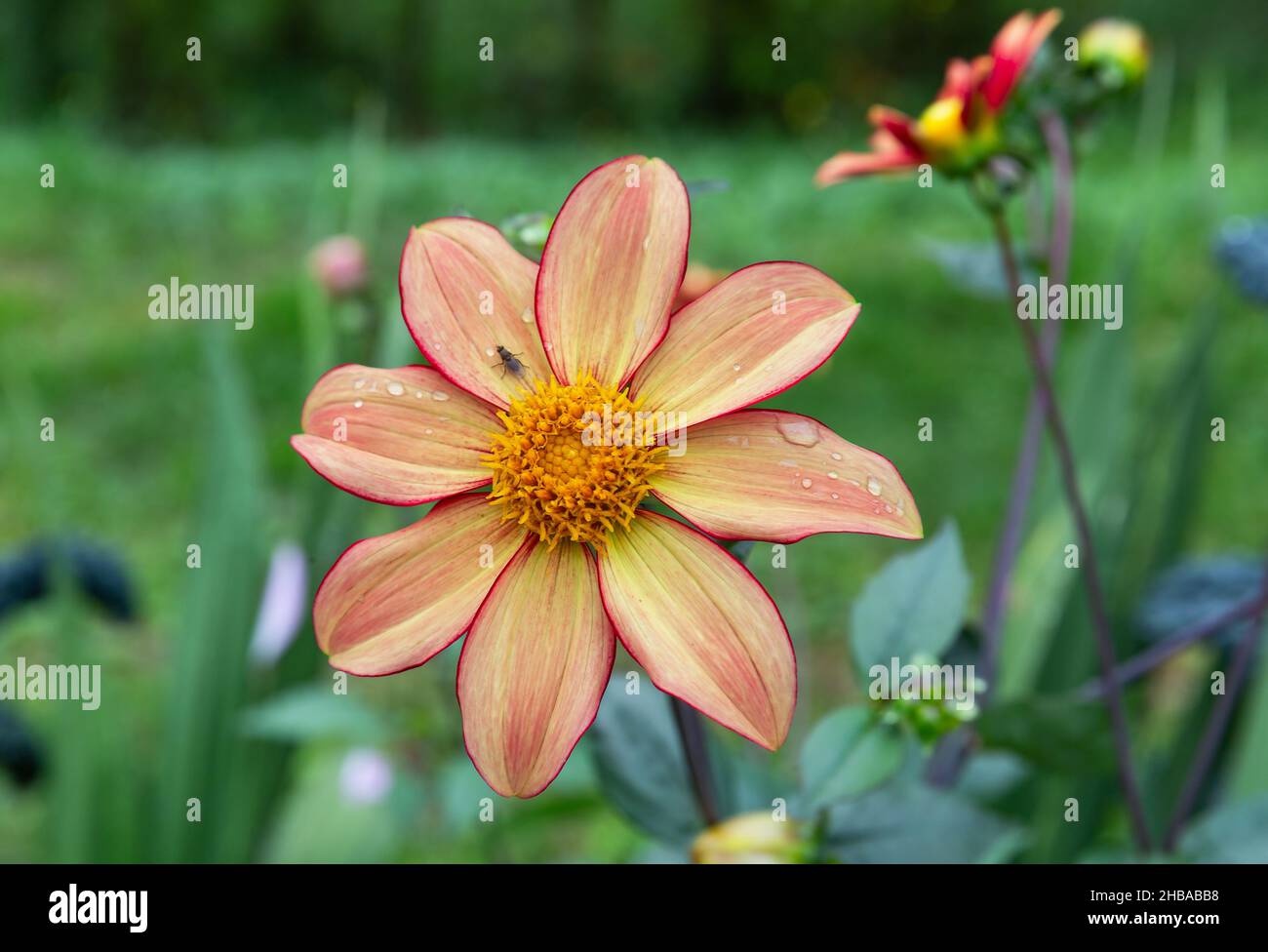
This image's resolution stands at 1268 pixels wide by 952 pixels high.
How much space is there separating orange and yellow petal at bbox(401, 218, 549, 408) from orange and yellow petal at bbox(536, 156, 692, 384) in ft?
0.03

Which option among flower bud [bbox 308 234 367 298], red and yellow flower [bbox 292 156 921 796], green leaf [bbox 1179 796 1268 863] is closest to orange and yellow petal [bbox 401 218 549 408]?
red and yellow flower [bbox 292 156 921 796]

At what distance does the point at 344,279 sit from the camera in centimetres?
61

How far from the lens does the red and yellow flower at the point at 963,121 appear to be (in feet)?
1.08

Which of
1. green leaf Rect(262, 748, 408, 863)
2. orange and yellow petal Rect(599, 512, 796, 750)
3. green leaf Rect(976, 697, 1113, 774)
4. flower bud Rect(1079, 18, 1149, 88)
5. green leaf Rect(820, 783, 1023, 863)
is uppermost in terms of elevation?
flower bud Rect(1079, 18, 1149, 88)

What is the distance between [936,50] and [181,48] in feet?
7.75

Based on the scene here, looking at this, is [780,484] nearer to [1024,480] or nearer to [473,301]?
[473,301]

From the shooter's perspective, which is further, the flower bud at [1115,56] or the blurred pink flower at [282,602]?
the blurred pink flower at [282,602]

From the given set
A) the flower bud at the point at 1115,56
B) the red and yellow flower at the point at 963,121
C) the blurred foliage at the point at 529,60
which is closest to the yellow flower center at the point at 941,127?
the red and yellow flower at the point at 963,121

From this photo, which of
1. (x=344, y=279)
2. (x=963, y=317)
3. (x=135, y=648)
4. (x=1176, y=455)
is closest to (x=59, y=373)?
(x=135, y=648)

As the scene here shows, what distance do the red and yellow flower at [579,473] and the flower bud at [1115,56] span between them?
259 mm

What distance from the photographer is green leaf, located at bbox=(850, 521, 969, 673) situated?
296 mm

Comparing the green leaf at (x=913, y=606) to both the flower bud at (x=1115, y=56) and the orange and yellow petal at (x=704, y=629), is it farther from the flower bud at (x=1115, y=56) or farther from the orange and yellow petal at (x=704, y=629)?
the flower bud at (x=1115, y=56)

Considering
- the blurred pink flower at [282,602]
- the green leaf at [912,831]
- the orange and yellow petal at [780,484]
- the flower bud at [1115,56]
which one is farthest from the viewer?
the blurred pink flower at [282,602]

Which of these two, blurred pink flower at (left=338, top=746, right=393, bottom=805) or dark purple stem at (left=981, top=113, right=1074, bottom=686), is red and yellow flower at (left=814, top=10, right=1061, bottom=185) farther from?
blurred pink flower at (left=338, top=746, right=393, bottom=805)
